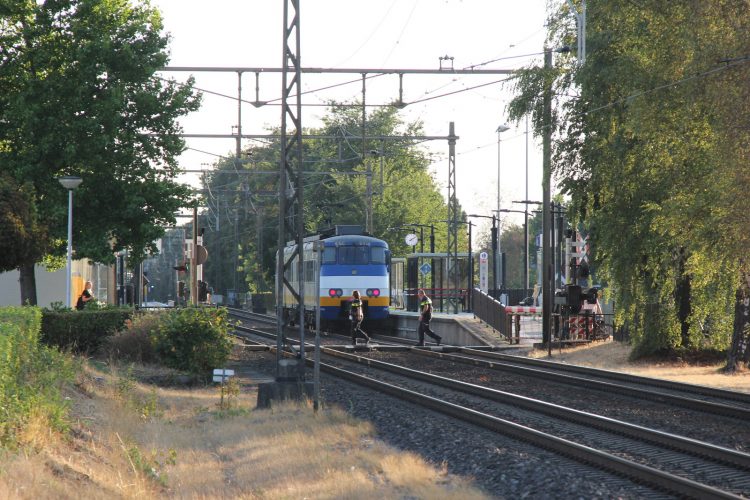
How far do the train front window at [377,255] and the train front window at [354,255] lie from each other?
0.22 metres

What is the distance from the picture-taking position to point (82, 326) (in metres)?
28.1

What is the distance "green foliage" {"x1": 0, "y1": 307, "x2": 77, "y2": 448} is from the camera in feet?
35.9

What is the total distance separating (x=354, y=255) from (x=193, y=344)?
58.5 ft

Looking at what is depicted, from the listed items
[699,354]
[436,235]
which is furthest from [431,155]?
[699,354]

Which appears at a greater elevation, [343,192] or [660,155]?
[343,192]

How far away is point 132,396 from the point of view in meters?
18.7

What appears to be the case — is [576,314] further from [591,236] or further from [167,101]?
[167,101]

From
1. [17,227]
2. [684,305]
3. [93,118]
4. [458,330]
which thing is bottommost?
[458,330]

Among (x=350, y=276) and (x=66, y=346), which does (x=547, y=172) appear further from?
(x=66, y=346)

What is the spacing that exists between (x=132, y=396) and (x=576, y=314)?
20.1m

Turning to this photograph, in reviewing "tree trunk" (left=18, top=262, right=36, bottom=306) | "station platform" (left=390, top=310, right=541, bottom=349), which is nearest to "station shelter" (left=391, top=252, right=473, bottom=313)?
"station platform" (left=390, top=310, right=541, bottom=349)

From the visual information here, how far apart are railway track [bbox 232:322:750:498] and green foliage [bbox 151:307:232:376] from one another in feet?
11.3

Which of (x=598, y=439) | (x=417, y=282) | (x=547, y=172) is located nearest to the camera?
(x=598, y=439)

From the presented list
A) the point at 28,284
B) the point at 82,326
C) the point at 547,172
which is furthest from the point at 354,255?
the point at 82,326
